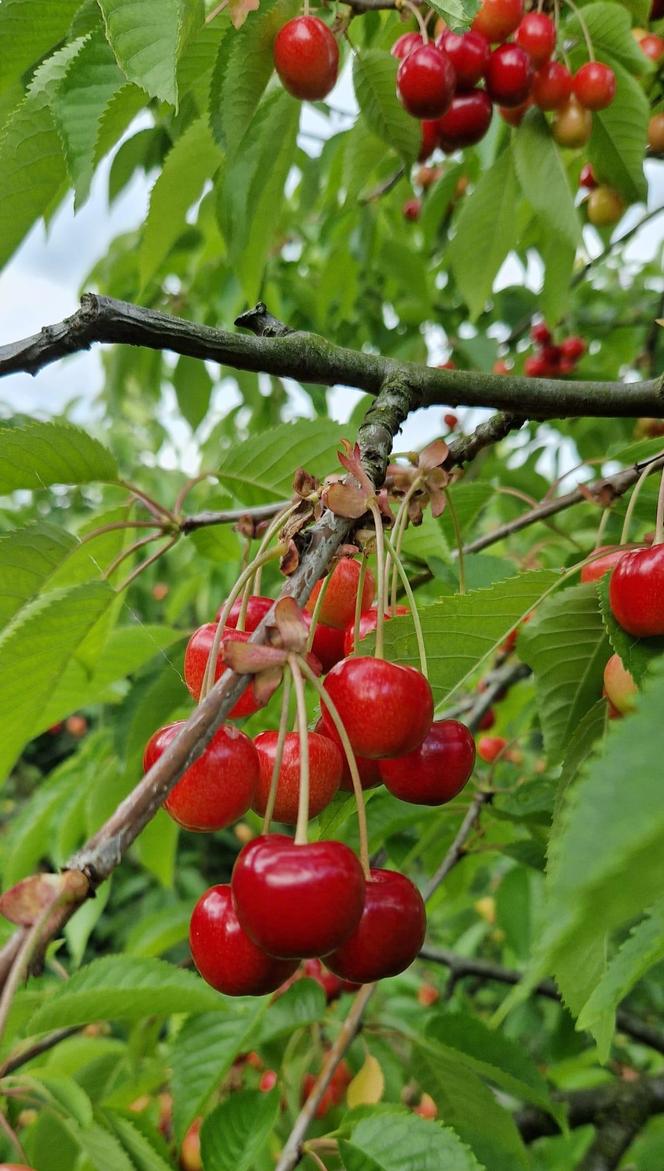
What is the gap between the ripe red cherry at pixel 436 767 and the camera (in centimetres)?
75

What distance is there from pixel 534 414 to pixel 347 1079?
189 centimetres

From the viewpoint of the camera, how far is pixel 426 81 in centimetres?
143

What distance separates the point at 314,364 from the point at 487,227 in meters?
1.12

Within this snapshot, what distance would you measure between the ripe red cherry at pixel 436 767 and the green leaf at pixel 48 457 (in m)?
0.53

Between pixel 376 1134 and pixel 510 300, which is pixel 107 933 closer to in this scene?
pixel 510 300

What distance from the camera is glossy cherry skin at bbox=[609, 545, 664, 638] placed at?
722 mm

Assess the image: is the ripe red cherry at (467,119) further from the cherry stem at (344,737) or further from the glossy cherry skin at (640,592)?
the cherry stem at (344,737)

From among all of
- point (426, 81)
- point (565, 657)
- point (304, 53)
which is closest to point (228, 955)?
point (565, 657)

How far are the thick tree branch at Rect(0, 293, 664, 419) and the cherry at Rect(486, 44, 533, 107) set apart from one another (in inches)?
33.4

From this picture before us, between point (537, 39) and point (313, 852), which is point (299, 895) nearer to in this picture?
point (313, 852)

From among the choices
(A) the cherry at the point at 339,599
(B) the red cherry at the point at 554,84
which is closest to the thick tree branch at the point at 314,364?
(A) the cherry at the point at 339,599

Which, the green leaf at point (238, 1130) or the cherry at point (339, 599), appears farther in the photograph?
the green leaf at point (238, 1130)

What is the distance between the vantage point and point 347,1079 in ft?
7.50

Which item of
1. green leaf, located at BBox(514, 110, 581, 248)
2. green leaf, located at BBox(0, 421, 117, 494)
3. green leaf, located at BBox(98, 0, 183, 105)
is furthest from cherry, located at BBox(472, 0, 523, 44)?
green leaf, located at BBox(0, 421, 117, 494)
